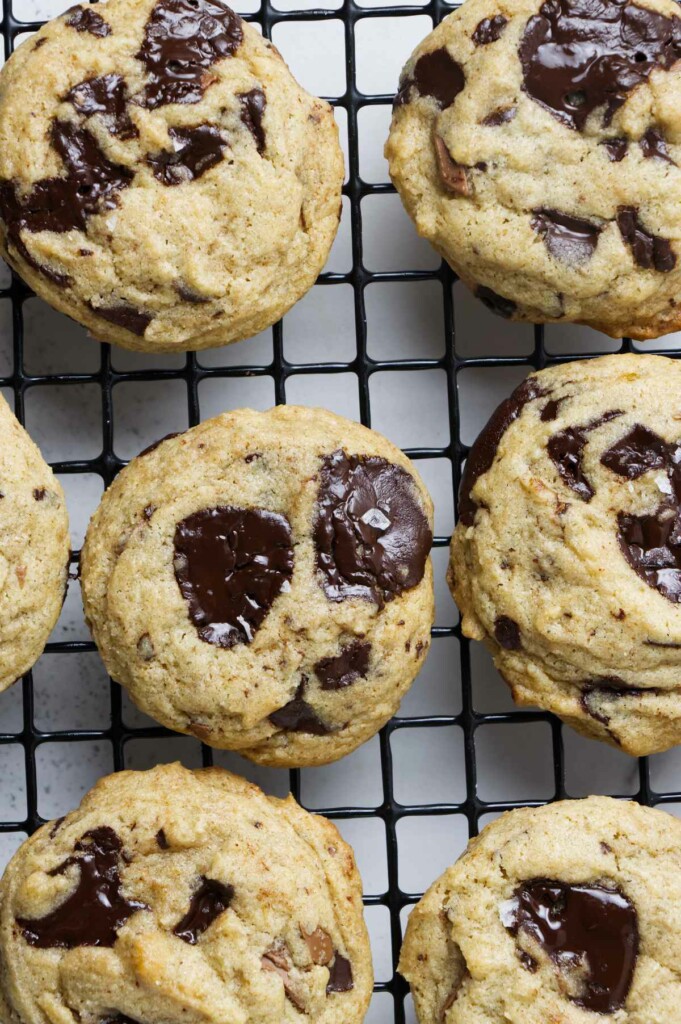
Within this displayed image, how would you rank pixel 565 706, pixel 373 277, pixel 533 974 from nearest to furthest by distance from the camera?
pixel 533 974, pixel 565 706, pixel 373 277

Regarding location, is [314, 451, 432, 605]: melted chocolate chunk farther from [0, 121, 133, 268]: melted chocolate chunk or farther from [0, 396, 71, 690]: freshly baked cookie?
[0, 121, 133, 268]: melted chocolate chunk

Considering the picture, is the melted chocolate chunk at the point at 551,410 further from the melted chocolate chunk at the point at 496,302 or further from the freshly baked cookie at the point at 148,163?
the freshly baked cookie at the point at 148,163

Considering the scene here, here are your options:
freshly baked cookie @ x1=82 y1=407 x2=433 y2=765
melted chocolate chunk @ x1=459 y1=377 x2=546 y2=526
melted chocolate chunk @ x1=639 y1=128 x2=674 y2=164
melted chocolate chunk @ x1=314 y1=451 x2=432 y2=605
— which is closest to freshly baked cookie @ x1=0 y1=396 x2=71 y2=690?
freshly baked cookie @ x1=82 y1=407 x2=433 y2=765

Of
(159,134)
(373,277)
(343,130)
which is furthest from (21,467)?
(343,130)

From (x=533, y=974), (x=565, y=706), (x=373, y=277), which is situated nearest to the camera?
(x=533, y=974)

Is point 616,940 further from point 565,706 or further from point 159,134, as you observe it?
point 159,134

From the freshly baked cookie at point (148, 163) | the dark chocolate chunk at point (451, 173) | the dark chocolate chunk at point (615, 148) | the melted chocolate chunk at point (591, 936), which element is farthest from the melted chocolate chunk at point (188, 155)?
the melted chocolate chunk at point (591, 936)

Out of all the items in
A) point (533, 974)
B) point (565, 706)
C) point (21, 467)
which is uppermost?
point (21, 467)
